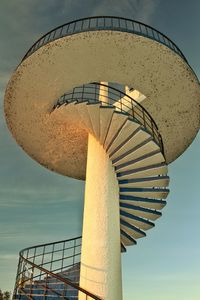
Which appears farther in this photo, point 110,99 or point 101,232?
point 110,99

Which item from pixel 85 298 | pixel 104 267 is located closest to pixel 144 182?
pixel 104 267

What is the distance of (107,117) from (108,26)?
2.12 metres

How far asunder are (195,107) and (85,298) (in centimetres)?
588

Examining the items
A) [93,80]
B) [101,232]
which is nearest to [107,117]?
[93,80]

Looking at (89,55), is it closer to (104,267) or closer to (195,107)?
(195,107)

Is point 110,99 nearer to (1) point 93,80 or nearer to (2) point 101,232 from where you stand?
(1) point 93,80

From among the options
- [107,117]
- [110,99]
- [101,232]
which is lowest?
[101,232]

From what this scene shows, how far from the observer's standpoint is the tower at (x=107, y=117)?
7.15 meters

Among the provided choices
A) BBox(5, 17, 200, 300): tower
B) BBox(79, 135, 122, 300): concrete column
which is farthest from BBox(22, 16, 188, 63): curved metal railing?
BBox(79, 135, 122, 300): concrete column

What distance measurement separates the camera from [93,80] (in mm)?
8242

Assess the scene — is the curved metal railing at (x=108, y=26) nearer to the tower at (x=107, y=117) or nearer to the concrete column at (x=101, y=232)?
the tower at (x=107, y=117)

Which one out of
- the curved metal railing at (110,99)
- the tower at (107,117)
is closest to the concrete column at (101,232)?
the tower at (107,117)

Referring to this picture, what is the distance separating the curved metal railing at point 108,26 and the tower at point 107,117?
3 centimetres

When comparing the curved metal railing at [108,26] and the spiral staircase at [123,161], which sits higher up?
the curved metal railing at [108,26]
